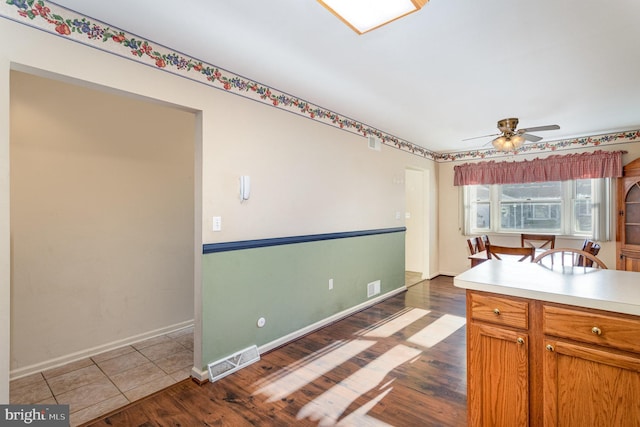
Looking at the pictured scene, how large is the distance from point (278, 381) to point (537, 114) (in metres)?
3.88

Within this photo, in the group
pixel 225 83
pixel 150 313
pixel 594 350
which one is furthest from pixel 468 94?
pixel 150 313

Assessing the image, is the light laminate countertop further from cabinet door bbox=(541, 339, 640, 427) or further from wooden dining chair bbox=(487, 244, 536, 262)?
wooden dining chair bbox=(487, 244, 536, 262)

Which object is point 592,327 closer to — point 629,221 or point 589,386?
point 589,386

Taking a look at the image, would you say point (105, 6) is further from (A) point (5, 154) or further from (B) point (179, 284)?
(B) point (179, 284)

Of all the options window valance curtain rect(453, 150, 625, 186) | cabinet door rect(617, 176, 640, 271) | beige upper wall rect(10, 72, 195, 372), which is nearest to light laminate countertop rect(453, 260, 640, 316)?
beige upper wall rect(10, 72, 195, 372)

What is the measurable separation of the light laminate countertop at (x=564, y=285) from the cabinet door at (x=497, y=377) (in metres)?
0.21

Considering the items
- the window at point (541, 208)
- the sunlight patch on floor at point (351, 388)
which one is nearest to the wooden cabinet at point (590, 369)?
the sunlight patch on floor at point (351, 388)

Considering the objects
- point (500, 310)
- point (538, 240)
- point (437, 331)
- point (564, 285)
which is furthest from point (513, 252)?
point (500, 310)

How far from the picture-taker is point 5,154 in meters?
1.55

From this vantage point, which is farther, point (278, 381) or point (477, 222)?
point (477, 222)

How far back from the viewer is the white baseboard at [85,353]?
2.32m

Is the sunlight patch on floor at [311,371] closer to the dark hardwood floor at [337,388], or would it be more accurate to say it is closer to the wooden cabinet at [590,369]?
the dark hardwood floor at [337,388]

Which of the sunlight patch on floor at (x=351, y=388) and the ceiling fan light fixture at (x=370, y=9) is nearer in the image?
the ceiling fan light fixture at (x=370, y=9)

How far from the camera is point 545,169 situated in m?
4.72
